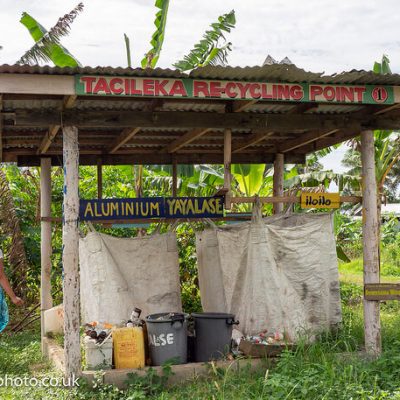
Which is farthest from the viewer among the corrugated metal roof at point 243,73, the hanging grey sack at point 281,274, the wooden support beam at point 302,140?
the wooden support beam at point 302,140

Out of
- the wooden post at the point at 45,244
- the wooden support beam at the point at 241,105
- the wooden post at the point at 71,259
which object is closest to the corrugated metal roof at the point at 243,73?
the wooden support beam at the point at 241,105

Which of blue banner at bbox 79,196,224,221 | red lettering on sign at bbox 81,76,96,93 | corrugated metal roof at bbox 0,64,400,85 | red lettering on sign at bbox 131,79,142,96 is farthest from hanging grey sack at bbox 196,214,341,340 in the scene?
red lettering on sign at bbox 81,76,96,93

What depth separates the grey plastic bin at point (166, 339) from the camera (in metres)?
6.98

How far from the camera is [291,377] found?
6.35 meters

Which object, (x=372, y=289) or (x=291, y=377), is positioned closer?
(x=291, y=377)

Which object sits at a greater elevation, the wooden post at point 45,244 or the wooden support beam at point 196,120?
the wooden support beam at point 196,120

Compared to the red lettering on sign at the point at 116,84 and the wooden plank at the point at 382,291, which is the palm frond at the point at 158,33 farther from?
the wooden plank at the point at 382,291

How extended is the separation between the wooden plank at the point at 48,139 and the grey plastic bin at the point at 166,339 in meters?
2.50

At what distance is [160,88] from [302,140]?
340 cm

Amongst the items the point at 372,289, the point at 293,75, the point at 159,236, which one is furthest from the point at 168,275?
the point at 293,75

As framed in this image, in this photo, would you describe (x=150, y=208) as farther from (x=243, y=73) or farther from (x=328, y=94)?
(x=328, y=94)

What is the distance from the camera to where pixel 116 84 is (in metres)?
6.08

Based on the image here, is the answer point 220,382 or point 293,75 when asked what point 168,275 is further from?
point 293,75

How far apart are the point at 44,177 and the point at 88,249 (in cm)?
195
